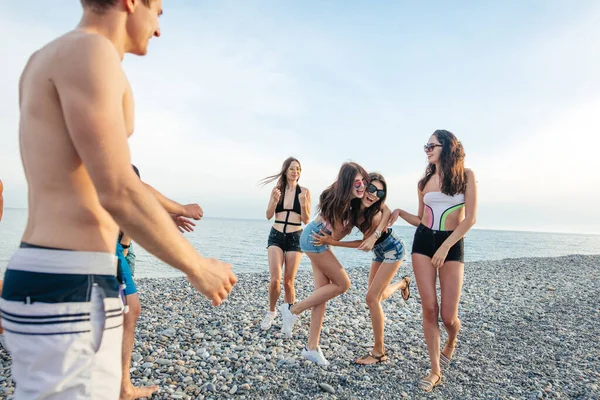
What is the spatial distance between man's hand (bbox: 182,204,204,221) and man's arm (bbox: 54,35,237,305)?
1.01 metres

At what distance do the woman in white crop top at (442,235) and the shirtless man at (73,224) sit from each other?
3993mm

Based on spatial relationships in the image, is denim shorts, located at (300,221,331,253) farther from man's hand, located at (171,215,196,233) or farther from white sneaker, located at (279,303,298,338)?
man's hand, located at (171,215,196,233)

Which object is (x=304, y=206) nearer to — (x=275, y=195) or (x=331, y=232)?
(x=275, y=195)

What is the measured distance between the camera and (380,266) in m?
5.50

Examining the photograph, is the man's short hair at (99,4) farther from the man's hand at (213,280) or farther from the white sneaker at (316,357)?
the white sneaker at (316,357)

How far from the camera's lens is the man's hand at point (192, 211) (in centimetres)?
238

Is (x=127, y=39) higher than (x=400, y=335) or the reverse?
higher

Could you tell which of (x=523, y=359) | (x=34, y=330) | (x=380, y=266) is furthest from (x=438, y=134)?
(x=34, y=330)

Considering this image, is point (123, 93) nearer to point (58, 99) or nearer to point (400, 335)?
point (58, 99)

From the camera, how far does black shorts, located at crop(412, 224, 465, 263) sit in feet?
15.9

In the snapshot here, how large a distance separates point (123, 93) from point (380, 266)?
461 centimetres

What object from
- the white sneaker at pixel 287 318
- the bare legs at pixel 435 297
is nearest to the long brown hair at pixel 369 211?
the bare legs at pixel 435 297

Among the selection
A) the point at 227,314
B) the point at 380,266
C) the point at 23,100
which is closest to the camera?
the point at 23,100

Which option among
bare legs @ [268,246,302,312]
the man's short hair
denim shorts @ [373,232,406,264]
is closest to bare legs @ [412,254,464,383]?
denim shorts @ [373,232,406,264]
